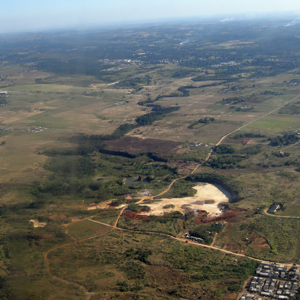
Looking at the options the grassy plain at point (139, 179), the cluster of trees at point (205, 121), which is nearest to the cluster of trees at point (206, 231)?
the grassy plain at point (139, 179)

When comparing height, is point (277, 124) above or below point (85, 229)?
above

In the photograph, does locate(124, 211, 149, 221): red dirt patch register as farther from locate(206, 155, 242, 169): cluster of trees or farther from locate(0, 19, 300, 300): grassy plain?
locate(206, 155, 242, 169): cluster of trees

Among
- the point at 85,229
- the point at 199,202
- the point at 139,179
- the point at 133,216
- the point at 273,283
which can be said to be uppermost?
the point at 85,229

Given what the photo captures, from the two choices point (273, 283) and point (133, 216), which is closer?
point (273, 283)

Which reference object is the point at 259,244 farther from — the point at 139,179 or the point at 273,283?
the point at 139,179

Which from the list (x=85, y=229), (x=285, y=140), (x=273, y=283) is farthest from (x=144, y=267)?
(x=285, y=140)

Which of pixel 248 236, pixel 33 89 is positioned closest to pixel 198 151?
pixel 248 236

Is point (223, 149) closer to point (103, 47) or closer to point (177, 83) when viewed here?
point (177, 83)

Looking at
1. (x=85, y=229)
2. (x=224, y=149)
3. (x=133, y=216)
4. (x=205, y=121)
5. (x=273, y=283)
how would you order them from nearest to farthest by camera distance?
(x=273, y=283) → (x=85, y=229) → (x=133, y=216) → (x=224, y=149) → (x=205, y=121)

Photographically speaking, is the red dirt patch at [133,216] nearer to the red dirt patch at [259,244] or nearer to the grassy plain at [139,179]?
the grassy plain at [139,179]

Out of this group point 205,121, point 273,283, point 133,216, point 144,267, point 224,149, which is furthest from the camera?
point 205,121

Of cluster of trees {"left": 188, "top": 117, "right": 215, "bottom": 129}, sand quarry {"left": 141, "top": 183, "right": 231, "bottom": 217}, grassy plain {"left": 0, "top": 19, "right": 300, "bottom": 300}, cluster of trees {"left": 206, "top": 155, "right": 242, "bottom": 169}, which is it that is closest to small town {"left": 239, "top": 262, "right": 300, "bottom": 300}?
grassy plain {"left": 0, "top": 19, "right": 300, "bottom": 300}
